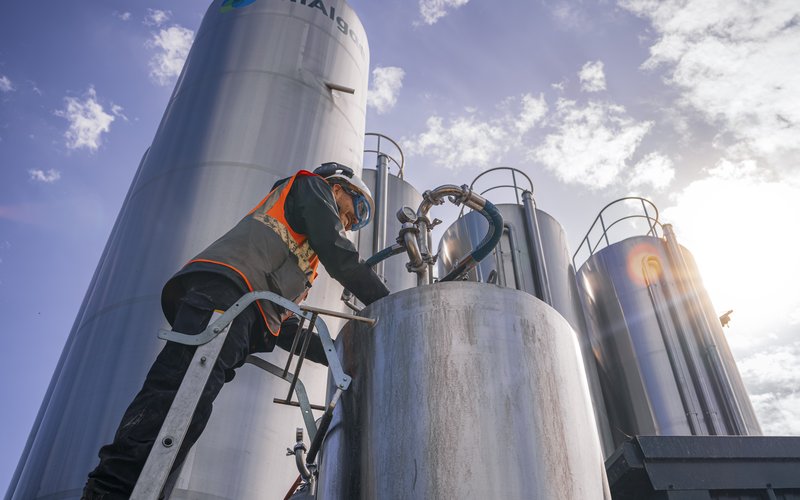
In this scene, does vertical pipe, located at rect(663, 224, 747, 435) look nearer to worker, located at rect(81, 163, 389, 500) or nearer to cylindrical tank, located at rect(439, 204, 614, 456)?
cylindrical tank, located at rect(439, 204, 614, 456)

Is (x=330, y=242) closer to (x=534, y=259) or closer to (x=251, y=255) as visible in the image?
(x=251, y=255)

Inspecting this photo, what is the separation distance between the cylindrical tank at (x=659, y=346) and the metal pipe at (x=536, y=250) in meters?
0.84

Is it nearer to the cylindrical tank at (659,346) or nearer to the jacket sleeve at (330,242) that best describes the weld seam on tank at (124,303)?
the jacket sleeve at (330,242)

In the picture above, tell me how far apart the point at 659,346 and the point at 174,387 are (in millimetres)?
5438

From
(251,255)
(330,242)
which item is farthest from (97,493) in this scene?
(330,242)

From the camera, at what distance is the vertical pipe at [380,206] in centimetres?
600

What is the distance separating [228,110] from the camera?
4938 mm

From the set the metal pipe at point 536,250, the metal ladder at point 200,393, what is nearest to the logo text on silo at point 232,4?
the metal pipe at point 536,250

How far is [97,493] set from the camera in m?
2.07

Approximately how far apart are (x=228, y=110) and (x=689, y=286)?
17.0 ft

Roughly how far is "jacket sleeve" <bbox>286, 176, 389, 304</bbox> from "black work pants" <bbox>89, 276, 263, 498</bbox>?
430mm

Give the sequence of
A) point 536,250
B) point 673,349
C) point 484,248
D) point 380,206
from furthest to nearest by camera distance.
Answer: point 536,250, point 380,206, point 673,349, point 484,248

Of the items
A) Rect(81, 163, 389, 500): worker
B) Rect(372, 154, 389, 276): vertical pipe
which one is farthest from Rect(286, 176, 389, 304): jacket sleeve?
Rect(372, 154, 389, 276): vertical pipe

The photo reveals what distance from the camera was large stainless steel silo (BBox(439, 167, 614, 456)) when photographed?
668 centimetres
